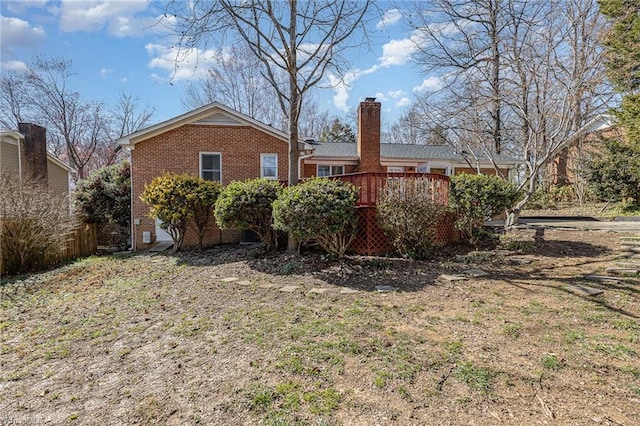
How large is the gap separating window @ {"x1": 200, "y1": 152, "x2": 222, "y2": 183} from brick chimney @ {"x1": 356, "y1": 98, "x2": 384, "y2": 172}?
6586 millimetres

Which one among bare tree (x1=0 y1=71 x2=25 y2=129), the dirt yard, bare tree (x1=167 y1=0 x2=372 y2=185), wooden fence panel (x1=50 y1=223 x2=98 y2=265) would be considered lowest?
the dirt yard

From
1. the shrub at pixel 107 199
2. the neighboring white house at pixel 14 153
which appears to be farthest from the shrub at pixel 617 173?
the neighboring white house at pixel 14 153

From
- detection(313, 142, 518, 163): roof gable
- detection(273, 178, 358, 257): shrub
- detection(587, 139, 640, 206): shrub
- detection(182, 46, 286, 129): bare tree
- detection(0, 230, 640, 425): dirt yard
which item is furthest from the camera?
detection(182, 46, 286, 129): bare tree

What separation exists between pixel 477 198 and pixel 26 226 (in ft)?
35.2

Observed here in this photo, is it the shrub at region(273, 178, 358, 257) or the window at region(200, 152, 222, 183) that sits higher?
the window at region(200, 152, 222, 183)

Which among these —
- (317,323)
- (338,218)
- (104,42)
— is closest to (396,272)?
(338,218)

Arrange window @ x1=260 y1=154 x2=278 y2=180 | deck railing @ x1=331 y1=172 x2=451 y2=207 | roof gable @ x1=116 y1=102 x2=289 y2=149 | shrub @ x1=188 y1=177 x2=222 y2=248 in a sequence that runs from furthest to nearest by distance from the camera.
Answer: window @ x1=260 y1=154 x2=278 y2=180
roof gable @ x1=116 y1=102 x2=289 y2=149
shrub @ x1=188 y1=177 x2=222 y2=248
deck railing @ x1=331 y1=172 x2=451 y2=207

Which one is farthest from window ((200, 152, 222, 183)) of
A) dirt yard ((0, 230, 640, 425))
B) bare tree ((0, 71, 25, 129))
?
bare tree ((0, 71, 25, 129))

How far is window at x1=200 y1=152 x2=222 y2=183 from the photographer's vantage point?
1117 centimetres

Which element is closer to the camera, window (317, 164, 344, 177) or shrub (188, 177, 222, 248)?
shrub (188, 177, 222, 248)

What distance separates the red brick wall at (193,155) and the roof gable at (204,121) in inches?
5.3

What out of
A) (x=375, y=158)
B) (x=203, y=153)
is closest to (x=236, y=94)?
(x=375, y=158)

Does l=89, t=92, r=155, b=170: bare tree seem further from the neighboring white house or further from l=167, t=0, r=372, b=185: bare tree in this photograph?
l=167, t=0, r=372, b=185: bare tree

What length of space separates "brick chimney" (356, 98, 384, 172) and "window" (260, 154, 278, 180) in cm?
507
